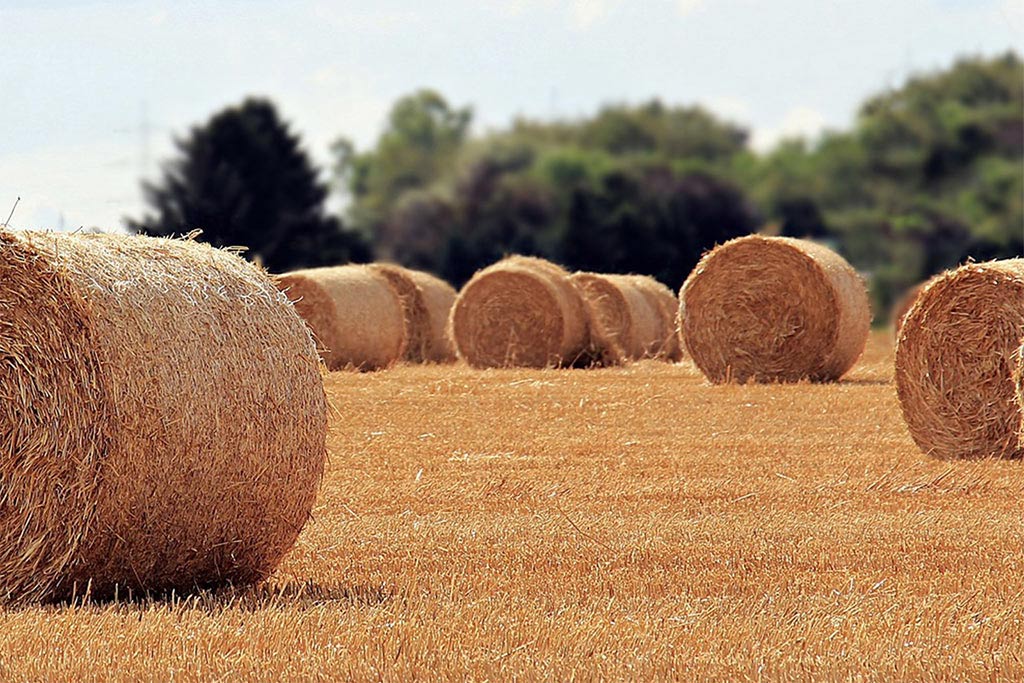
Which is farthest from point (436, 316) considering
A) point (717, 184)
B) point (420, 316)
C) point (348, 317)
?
point (717, 184)

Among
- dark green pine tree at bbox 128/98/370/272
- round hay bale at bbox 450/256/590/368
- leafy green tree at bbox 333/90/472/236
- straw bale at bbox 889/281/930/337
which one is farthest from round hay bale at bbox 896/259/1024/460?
dark green pine tree at bbox 128/98/370/272

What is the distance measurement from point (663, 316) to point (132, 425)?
21775 mm

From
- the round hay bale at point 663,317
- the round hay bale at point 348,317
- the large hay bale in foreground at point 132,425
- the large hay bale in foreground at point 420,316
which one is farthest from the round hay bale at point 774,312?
the large hay bale in foreground at point 132,425

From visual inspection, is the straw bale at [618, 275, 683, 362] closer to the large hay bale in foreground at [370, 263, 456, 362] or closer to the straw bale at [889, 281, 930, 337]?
the large hay bale in foreground at [370, 263, 456, 362]

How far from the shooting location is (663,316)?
1125 inches

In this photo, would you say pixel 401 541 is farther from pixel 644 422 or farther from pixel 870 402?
pixel 870 402

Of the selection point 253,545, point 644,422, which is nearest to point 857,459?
point 644,422

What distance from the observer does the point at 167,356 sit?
24.6ft

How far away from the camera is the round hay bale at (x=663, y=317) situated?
92.5 feet

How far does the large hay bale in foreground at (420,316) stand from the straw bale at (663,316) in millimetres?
3683

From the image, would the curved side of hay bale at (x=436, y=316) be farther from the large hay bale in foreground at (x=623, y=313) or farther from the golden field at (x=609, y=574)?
the golden field at (x=609, y=574)

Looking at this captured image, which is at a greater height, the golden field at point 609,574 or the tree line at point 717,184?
the tree line at point 717,184

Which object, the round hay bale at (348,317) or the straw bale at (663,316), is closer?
the round hay bale at (348,317)

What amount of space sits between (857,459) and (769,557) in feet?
15.1
